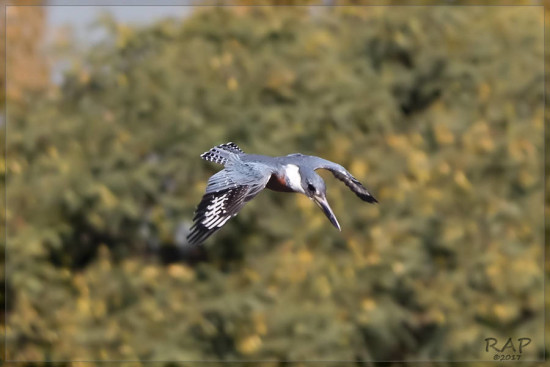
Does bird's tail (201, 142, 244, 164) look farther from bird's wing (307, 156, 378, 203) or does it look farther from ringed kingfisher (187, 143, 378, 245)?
bird's wing (307, 156, 378, 203)

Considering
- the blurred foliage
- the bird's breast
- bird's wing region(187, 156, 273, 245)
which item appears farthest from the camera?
the blurred foliage

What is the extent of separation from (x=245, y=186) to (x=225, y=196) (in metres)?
0.12

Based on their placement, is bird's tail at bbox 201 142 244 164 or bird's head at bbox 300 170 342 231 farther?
bird's tail at bbox 201 142 244 164

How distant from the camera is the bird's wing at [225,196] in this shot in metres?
4.33

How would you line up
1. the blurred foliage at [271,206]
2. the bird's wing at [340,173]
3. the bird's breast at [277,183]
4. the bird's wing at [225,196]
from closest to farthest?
the bird's wing at [225,196] < the bird's breast at [277,183] < the bird's wing at [340,173] < the blurred foliage at [271,206]

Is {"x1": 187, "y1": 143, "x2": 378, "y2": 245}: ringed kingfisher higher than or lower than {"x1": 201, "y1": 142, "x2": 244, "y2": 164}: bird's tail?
lower

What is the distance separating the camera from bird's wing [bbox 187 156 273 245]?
14.2ft

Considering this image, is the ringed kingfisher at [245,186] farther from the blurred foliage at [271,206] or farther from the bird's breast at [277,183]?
the blurred foliage at [271,206]

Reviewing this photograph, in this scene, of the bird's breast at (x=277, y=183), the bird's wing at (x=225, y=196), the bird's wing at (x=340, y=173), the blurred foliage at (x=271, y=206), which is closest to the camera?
the bird's wing at (x=225, y=196)

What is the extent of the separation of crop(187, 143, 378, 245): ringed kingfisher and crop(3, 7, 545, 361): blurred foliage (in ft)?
20.0

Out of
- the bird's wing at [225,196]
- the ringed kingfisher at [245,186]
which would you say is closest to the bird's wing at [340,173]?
the ringed kingfisher at [245,186]

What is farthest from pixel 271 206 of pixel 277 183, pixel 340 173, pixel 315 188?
pixel 315 188

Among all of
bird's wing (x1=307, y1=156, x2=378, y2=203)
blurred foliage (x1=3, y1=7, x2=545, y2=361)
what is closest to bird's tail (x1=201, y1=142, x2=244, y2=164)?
bird's wing (x1=307, y1=156, x2=378, y2=203)

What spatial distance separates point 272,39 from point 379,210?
2.29 meters
